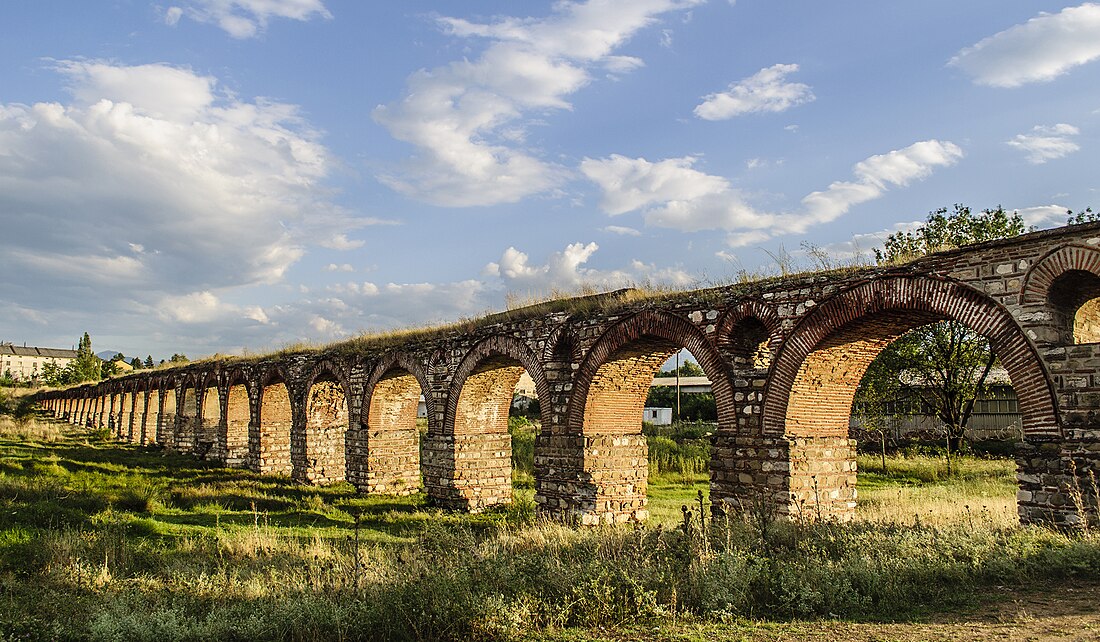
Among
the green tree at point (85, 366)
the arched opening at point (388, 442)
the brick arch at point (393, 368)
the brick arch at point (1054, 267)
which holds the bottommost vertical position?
the arched opening at point (388, 442)

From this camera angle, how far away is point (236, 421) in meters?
23.0

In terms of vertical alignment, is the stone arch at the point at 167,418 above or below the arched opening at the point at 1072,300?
below

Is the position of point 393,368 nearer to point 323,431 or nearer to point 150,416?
point 323,431

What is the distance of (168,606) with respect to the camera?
6.46m

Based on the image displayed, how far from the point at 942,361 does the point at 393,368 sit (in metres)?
13.6

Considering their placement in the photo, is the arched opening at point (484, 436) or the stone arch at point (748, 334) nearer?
the stone arch at point (748, 334)

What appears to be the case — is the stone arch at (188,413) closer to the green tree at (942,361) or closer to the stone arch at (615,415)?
the stone arch at (615,415)

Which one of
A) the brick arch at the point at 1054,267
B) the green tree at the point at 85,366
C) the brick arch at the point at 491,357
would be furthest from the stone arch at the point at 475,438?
the green tree at the point at 85,366

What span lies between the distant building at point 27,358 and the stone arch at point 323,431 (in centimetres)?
12034

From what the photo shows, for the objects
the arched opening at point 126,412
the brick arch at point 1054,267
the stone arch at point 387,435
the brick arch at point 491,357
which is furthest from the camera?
the arched opening at point 126,412

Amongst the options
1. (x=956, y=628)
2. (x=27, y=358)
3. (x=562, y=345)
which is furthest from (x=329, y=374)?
(x=27, y=358)

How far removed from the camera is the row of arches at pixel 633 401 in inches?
351

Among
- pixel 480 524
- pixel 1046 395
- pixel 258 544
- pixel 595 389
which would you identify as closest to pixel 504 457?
pixel 480 524

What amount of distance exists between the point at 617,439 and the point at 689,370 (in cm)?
4916
